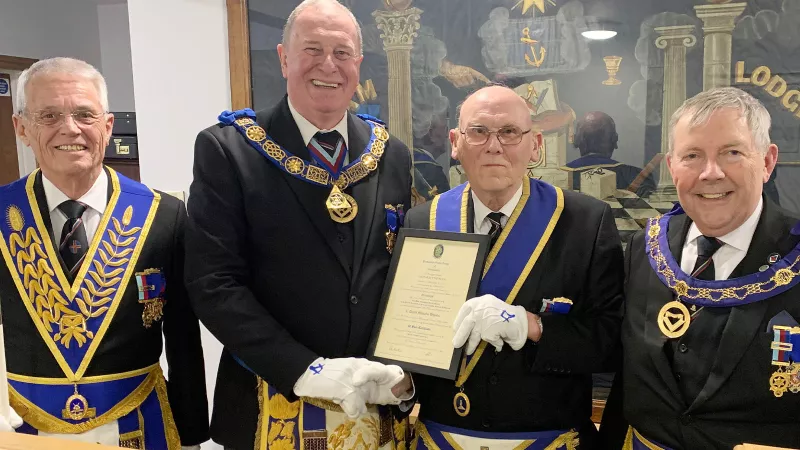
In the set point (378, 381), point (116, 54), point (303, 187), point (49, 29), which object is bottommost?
point (378, 381)

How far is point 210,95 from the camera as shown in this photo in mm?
3164

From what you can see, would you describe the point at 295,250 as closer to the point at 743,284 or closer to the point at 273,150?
the point at 273,150

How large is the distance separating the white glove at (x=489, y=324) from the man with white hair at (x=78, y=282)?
0.87m

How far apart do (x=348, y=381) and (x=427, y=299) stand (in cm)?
28

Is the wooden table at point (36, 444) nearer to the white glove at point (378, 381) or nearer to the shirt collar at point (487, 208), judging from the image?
the white glove at point (378, 381)

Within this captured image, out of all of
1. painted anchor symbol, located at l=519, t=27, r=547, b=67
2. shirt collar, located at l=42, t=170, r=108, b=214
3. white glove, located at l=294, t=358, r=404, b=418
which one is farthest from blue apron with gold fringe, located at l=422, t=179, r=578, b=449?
painted anchor symbol, located at l=519, t=27, r=547, b=67

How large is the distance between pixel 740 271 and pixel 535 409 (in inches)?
22.6

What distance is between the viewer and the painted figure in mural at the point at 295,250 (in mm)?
1624

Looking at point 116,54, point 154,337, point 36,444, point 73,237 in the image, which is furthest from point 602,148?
point 116,54

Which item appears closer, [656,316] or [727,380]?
[727,380]

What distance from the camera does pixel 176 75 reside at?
317 cm

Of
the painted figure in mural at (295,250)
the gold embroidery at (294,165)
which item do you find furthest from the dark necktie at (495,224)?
the gold embroidery at (294,165)

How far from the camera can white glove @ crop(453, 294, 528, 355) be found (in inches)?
59.1

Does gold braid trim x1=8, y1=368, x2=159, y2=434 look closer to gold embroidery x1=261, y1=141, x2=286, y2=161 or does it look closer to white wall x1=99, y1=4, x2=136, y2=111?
gold embroidery x1=261, y1=141, x2=286, y2=161
